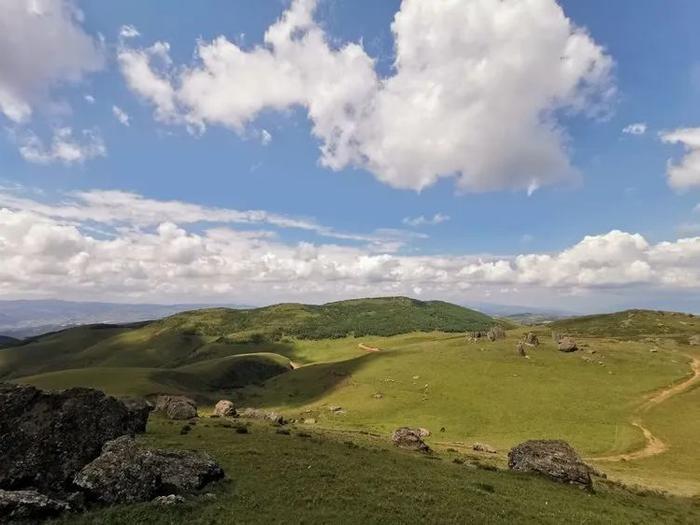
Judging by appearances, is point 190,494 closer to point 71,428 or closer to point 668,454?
point 71,428

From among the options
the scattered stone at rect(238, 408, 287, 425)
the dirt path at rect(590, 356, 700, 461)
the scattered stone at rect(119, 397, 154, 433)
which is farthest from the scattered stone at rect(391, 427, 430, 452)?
the dirt path at rect(590, 356, 700, 461)

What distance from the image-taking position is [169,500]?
25609 millimetres

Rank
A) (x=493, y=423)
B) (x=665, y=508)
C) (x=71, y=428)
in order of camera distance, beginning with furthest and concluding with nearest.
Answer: (x=493, y=423) < (x=665, y=508) < (x=71, y=428)

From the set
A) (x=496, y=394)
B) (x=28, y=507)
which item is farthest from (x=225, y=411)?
(x=496, y=394)

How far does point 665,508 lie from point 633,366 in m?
90.0

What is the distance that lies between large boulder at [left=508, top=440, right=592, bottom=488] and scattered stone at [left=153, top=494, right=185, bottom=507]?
34.1 metres

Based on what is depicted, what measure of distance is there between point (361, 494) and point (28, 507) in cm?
1871

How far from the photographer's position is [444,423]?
88.1 meters

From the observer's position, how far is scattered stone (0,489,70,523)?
2228cm

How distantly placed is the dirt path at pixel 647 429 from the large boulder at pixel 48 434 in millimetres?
66001

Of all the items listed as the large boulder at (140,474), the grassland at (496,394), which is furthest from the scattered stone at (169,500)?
the grassland at (496,394)

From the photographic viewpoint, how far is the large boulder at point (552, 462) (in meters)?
42.5

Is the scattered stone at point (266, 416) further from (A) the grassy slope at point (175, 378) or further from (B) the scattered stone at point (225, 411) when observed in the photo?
(A) the grassy slope at point (175, 378)

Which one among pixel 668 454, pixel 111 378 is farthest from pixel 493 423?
pixel 111 378
